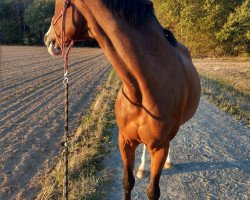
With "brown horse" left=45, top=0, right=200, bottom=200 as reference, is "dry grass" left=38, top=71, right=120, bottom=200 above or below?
below

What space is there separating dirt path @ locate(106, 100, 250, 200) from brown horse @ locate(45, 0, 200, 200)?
1.44m

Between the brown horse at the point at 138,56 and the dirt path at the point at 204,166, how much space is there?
4.72 feet

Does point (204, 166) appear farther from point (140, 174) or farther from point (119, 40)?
point (119, 40)

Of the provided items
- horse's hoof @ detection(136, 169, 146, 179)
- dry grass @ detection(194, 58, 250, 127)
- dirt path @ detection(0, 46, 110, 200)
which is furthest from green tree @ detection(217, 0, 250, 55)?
horse's hoof @ detection(136, 169, 146, 179)

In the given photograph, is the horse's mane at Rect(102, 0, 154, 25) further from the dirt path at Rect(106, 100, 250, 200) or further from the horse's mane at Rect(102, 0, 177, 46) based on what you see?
the dirt path at Rect(106, 100, 250, 200)

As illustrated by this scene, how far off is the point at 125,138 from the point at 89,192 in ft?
3.68

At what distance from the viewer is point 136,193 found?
4527mm

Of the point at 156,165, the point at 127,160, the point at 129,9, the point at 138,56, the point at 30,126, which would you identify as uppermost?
the point at 129,9

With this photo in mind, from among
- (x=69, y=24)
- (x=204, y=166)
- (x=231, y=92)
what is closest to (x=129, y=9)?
(x=69, y=24)

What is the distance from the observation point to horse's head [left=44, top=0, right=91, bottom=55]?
9.36ft

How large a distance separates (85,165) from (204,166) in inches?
81.4

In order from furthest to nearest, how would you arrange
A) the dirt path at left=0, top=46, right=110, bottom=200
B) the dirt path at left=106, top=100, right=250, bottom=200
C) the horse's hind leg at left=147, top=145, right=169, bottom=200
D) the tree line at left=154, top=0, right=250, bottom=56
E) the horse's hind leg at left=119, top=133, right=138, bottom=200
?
the tree line at left=154, top=0, right=250, bottom=56
the dirt path at left=0, top=46, right=110, bottom=200
the dirt path at left=106, top=100, right=250, bottom=200
the horse's hind leg at left=119, top=133, right=138, bottom=200
the horse's hind leg at left=147, top=145, right=169, bottom=200

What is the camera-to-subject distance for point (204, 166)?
17.9 feet

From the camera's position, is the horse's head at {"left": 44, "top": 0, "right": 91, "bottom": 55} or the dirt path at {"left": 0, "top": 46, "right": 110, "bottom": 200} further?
the dirt path at {"left": 0, "top": 46, "right": 110, "bottom": 200}
